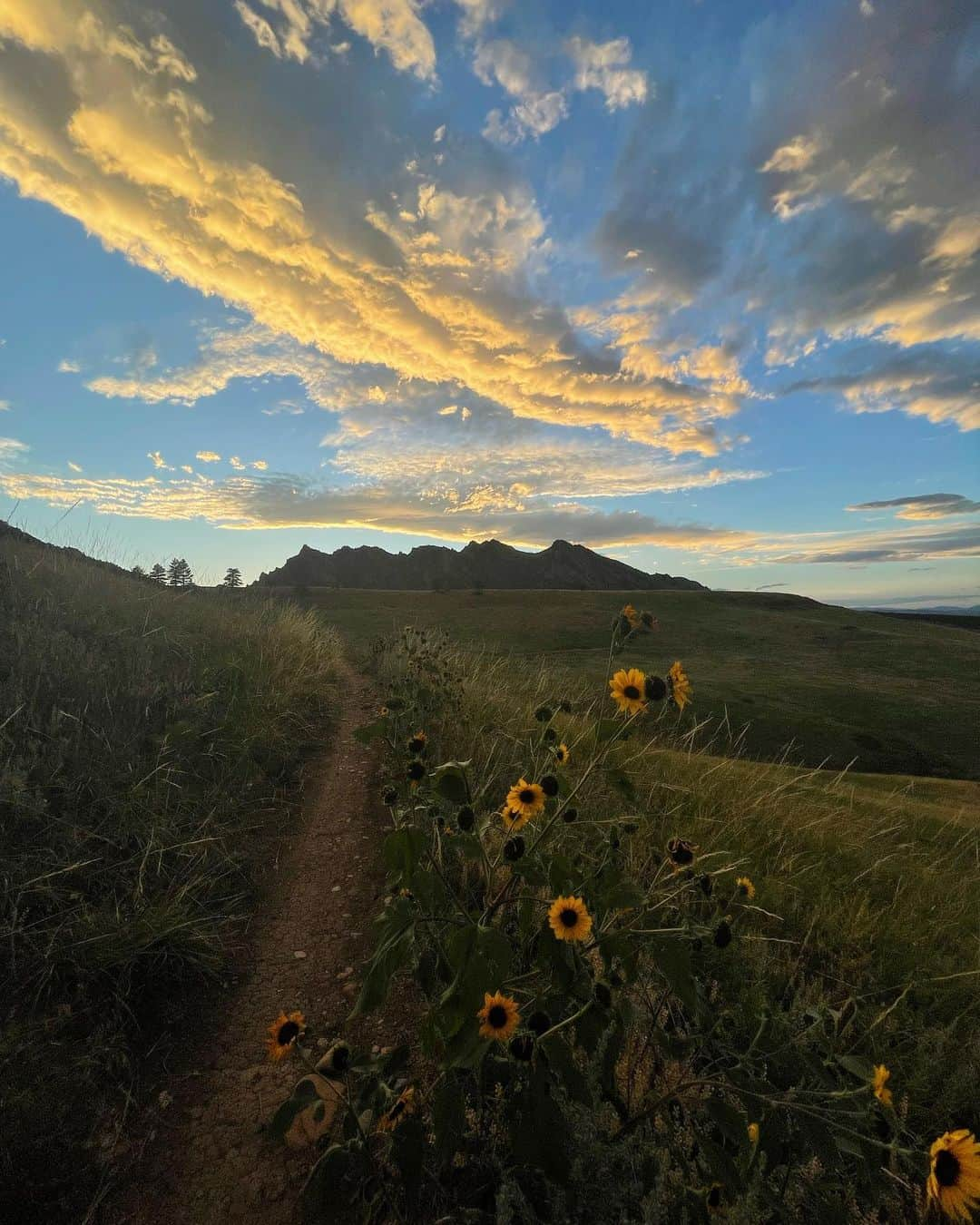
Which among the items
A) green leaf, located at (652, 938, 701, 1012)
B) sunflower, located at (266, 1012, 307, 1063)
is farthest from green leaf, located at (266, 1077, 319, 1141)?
green leaf, located at (652, 938, 701, 1012)

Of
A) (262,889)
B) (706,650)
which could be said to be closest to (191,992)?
(262,889)

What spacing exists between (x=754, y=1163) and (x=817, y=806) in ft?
21.7

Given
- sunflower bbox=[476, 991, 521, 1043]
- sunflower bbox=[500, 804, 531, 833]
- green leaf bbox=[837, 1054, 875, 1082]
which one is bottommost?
green leaf bbox=[837, 1054, 875, 1082]

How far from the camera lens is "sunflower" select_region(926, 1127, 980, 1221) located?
→ 1.67 meters

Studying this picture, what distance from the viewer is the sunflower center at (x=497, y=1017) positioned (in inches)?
74.7

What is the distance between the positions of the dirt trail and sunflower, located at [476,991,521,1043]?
46.5 inches

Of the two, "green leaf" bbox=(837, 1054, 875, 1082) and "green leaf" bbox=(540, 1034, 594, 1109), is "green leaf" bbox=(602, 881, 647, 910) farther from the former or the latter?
"green leaf" bbox=(837, 1054, 875, 1082)

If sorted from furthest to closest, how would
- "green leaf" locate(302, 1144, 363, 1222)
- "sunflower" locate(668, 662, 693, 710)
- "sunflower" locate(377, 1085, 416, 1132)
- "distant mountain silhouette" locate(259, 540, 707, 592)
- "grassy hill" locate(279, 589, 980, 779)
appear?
"distant mountain silhouette" locate(259, 540, 707, 592) < "grassy hill" locate(279, 589, 980, 779) < "sunflower" locate(668, 662, 693, 710) < "sunflower" locate(377, 1085, 416, 1132) < "green leaf" locate(302, 1144, 363, 1222)

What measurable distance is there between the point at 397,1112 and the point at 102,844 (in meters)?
3.14

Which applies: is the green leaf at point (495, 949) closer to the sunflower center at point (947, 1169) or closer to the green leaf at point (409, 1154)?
the green leaf at point (409, 1154)

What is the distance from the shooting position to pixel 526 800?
2.54 metres

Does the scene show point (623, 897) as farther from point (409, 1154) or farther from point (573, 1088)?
point (409, 1154)

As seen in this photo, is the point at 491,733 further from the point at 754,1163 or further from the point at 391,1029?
the point at 754,1163

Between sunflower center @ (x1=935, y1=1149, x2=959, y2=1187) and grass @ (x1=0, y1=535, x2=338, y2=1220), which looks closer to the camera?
sunflower center @ (x1=935, y1=1149, x2=959, y2=1187)
